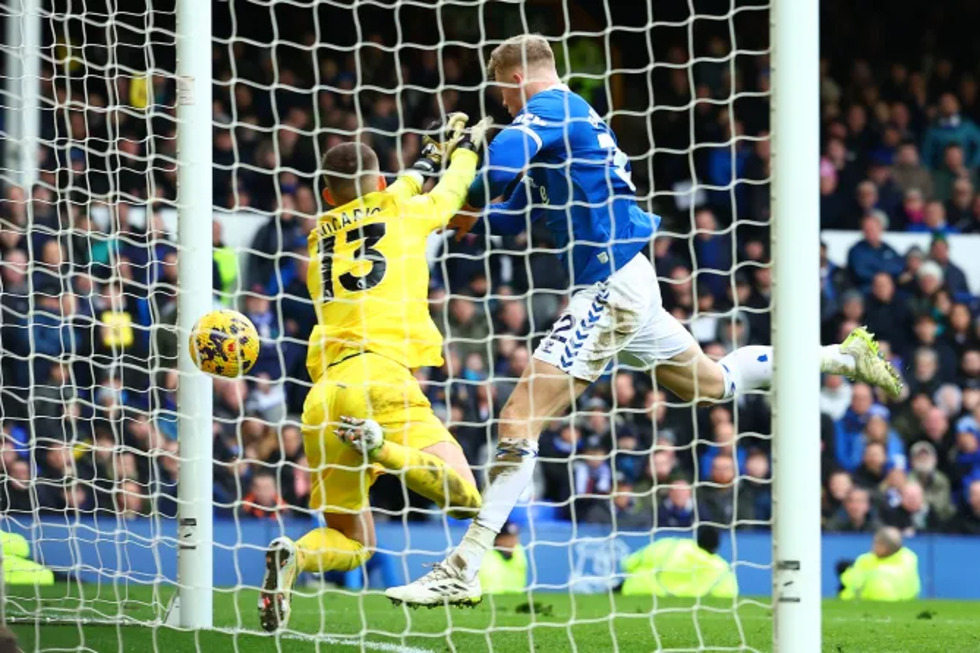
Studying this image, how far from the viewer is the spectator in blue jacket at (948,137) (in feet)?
41.1

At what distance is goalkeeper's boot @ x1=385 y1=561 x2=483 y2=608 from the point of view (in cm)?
523

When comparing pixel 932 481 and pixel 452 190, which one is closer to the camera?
pixel 452 190

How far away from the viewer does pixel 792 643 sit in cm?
410

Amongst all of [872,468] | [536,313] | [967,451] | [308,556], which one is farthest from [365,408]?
[967,451]

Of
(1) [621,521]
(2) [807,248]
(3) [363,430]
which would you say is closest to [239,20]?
(1) [621,521]

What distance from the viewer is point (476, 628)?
6414 mm

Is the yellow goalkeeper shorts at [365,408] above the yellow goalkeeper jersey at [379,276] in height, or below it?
below

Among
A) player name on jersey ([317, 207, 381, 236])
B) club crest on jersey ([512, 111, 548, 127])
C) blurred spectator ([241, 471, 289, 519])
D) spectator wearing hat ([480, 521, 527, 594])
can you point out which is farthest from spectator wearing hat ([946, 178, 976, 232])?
player name on jersey ([317, 207, 381, 236])

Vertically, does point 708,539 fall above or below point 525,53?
below

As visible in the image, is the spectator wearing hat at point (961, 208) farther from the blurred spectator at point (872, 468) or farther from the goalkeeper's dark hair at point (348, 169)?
the goalkeeper's dark hair at point (348, 169)

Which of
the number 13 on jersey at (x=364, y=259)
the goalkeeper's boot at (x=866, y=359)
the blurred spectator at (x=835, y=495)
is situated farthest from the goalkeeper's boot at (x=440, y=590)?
the blurred spectator at (x=835, y=495)

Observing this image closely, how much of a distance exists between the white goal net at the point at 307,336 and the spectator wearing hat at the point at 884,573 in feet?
1.86

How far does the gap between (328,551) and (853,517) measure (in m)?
5.19

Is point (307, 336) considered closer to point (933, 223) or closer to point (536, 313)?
point (536, 313)
